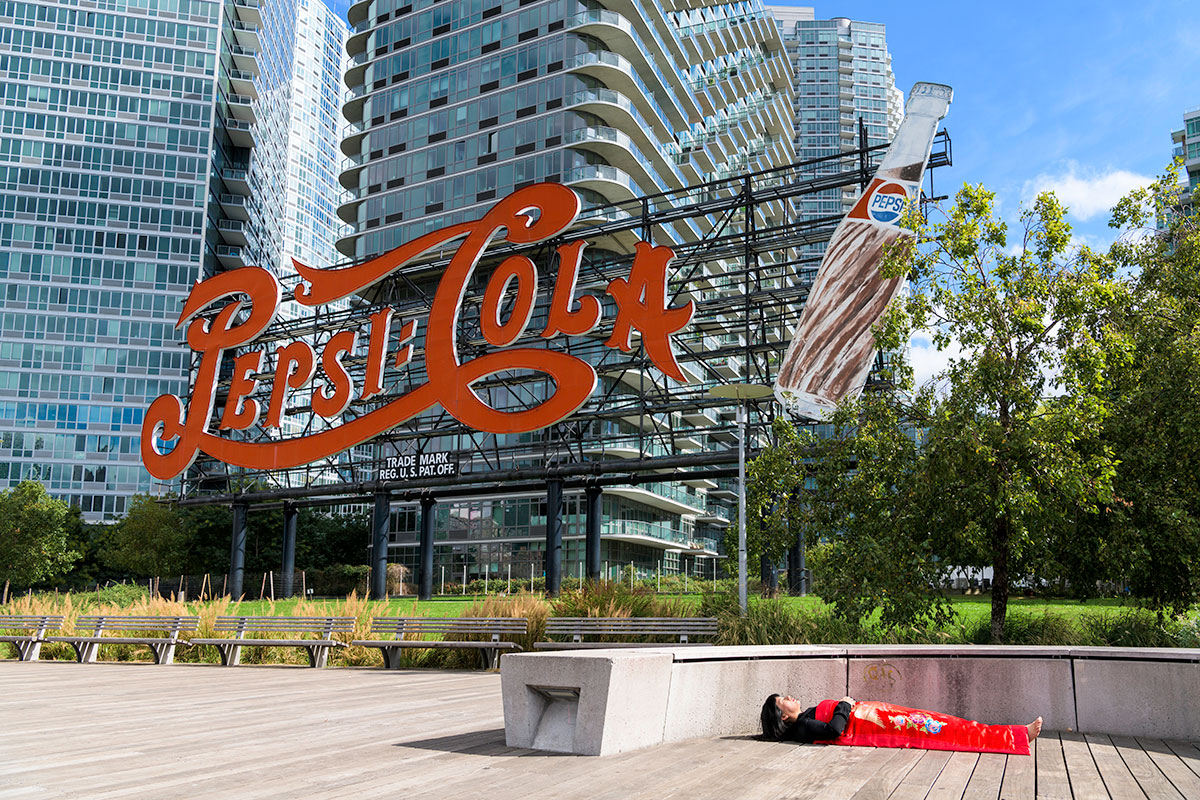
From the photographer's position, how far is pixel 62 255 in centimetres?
8225

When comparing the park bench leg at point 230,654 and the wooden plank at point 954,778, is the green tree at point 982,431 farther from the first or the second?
the park bench leg at point 230,654

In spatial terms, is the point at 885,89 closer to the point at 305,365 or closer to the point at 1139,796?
the point at 305,365

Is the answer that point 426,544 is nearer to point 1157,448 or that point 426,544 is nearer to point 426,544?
point 426,544

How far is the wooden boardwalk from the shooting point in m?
6.48

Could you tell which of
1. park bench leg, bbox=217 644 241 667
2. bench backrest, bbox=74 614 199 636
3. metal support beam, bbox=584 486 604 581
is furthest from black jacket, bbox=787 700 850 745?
metal support beam, bbox=584 486 604 581

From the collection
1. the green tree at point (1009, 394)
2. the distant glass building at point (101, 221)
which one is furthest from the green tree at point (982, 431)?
the distant glass building at point (101, 221)

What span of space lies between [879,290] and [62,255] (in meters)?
73.9

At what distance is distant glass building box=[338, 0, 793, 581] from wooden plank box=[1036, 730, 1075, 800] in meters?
47.7

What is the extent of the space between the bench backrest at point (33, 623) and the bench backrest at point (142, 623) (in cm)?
70

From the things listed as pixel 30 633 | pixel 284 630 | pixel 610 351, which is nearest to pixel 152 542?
pixel 610 351

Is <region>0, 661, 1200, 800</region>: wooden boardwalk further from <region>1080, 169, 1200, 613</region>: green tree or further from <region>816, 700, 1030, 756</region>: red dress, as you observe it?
<region>1080, 169, 1200, 613</region>: green tree

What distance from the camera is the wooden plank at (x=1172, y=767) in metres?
6.74

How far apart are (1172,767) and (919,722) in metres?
1.87

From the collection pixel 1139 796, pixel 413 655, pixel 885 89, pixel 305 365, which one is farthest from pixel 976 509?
pixel 885 89
